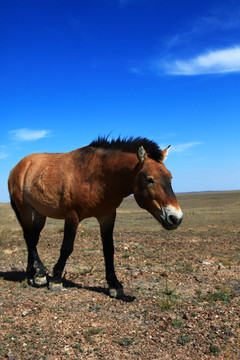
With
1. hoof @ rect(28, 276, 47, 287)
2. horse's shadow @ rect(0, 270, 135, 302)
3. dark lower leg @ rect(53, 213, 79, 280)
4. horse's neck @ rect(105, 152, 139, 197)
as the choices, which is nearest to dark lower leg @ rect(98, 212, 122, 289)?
horse's shadow @ rect(0, 270, 135, 302)

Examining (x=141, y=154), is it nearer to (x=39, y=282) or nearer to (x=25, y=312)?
(x=25, y=312)

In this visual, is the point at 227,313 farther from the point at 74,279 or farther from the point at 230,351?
the point at 74,279

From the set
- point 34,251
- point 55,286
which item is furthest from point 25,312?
point 34,251

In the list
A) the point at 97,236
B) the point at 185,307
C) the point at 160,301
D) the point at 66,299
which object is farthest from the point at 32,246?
the point at 97,236

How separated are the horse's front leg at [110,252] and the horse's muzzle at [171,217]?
1450 mm

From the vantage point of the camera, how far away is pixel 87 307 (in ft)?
16.2

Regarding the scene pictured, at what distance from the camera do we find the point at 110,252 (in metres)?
5.72

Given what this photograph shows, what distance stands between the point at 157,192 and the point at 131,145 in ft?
3.50

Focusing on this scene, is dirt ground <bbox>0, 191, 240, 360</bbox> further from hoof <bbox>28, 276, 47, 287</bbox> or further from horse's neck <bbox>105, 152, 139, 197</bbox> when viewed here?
horse's neck <bbox>105, 152, 139, 197</bbox>

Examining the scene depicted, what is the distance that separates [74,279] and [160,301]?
2.22 metres

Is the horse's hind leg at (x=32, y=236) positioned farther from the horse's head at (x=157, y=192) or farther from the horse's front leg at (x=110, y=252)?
the horse's head at (x=157, y=192)

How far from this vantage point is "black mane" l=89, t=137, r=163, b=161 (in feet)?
16.1

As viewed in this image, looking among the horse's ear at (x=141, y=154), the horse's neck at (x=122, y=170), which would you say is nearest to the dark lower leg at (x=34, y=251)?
the horse's neck at (x=122, y=170)

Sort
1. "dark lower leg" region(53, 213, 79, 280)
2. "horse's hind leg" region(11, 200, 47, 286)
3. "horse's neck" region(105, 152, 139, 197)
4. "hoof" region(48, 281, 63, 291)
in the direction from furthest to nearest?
"horse's hind leg" region(11, 200, 47, 286) < "hoof" region(48, 281, 63, 291) < "dark lower leg" region(53, 213, 79, 280) < "horse's neck" region(105, 152, 139, 197)
